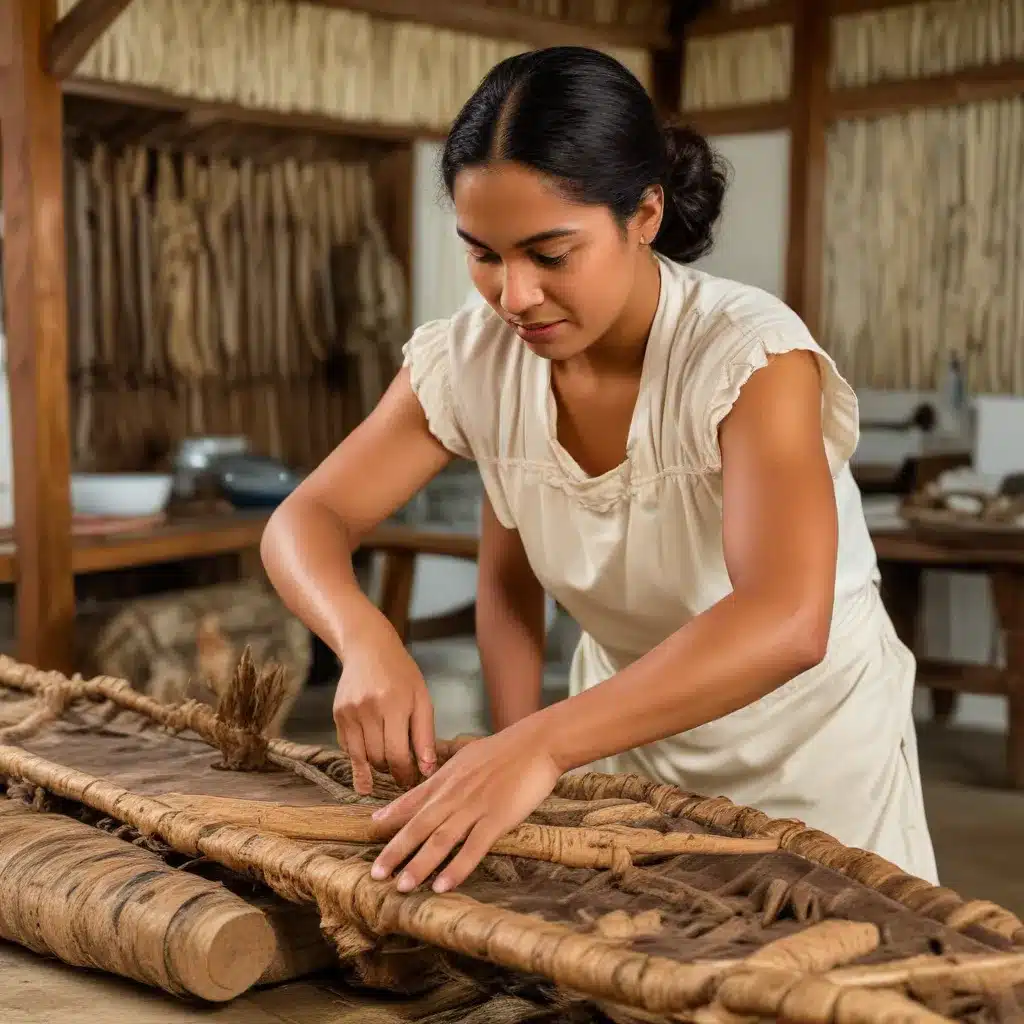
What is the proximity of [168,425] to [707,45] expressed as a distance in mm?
2306

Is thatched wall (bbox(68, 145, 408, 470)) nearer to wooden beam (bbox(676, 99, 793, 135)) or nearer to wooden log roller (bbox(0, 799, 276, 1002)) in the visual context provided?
wooden beam (bbox(676, 99, 793, 135))

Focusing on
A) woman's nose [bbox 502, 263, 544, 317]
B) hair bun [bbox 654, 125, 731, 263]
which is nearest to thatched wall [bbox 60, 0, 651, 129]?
hair bun [bbox 654, 125, 731, 263]

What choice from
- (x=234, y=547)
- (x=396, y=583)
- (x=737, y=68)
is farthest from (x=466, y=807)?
(x=737, y=68)

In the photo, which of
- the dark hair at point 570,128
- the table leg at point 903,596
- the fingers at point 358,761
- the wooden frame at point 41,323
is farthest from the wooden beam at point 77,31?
the table leg at point 903,596

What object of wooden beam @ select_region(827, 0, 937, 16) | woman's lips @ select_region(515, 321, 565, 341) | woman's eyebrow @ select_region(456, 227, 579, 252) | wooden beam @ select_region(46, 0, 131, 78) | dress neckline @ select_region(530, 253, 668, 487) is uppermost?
wooden beam @ select_region(827, 0, 937, 16)

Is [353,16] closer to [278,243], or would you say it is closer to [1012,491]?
[278,243]

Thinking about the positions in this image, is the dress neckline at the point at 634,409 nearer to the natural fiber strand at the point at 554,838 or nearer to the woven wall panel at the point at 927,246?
the natural fiber strand at the point at 554,838

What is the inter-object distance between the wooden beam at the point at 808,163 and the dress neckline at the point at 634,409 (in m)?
3.51

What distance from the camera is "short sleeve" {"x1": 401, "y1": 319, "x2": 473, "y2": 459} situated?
1.73 metres

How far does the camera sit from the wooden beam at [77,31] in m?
3.36

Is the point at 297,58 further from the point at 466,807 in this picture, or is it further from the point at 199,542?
the point at 466,807

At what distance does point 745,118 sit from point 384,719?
4144mm

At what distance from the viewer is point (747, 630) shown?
128cm

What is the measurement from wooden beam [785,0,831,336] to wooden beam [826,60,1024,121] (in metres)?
0.08
